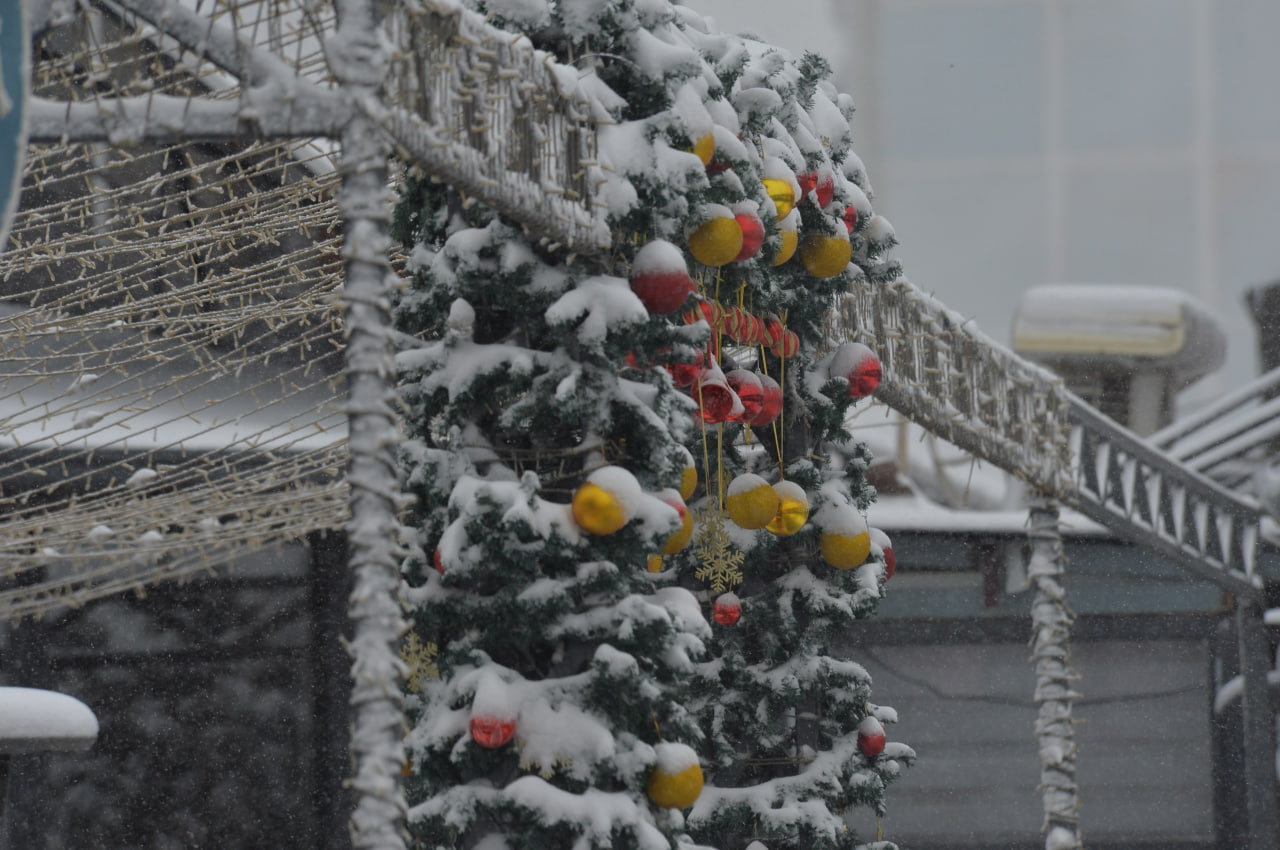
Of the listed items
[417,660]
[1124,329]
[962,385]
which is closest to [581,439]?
[417,660]

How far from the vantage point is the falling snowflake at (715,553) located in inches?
172

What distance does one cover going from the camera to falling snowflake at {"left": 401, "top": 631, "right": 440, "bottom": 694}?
3.24m

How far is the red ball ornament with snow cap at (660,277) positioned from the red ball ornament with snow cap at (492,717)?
101 cm

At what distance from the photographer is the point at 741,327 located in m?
4.50

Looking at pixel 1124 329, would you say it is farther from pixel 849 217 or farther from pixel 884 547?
pixel 849 217

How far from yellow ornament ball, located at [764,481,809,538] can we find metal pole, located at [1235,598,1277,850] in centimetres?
756

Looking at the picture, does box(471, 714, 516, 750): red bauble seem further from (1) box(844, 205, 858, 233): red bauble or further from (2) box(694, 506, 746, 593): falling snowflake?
(1) box(844, 205, 858, 233): red bauble

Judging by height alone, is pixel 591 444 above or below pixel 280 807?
above

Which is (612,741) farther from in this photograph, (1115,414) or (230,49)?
(1115,414)

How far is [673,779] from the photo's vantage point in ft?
10.3

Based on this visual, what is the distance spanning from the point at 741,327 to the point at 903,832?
7.79m

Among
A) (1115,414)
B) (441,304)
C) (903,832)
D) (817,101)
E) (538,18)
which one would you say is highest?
(1115,414)

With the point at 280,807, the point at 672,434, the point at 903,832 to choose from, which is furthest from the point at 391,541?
Answer: the point at 903,832

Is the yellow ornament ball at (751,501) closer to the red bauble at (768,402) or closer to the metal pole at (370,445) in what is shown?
the red bauble at (768,402)
